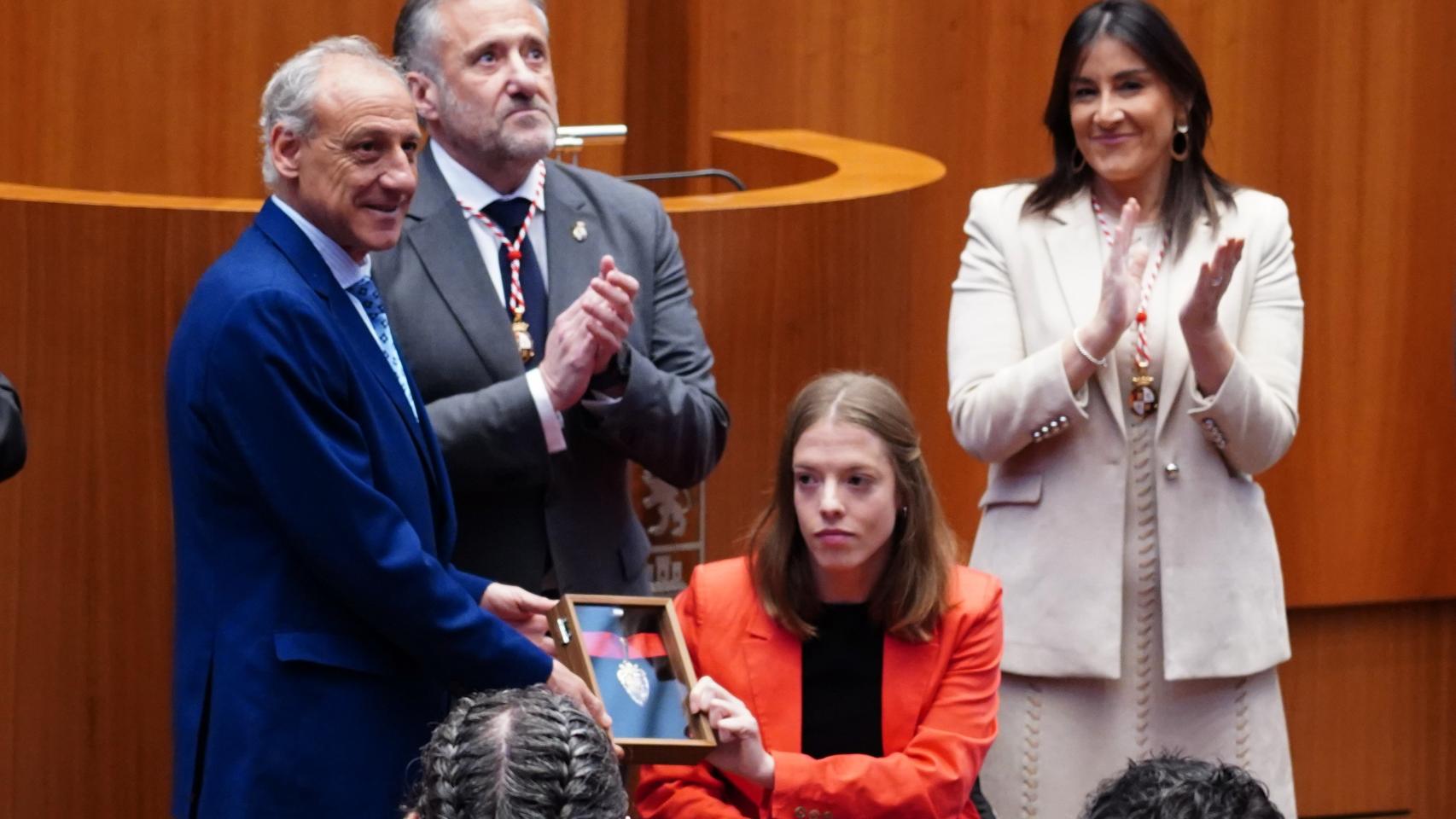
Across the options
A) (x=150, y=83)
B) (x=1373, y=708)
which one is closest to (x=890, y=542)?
(x=150, y=83)

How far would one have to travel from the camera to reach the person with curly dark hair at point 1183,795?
1.72 meters

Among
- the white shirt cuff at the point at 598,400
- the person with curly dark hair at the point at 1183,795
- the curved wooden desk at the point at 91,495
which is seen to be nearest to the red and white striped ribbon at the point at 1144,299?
the white shirt cuff at the point at 598,400

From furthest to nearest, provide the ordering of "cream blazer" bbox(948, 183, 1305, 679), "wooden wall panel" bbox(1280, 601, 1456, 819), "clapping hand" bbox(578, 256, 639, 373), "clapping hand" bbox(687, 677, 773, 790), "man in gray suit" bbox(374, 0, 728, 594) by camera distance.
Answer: "wooden wall panel" bbox(1280, 601, 1456, 819)
"cream blazer" bbox(948, 183, 1305, 679)
"man in gray suit" bbox(374, 0, 728, 594)
"clapping hand" bbox(578, 256, 639, 373)
"clapping hand" bbox(687, 677, 773, 790)

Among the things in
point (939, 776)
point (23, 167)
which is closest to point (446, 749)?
point (939, 776)

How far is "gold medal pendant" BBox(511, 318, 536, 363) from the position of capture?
9.92ft

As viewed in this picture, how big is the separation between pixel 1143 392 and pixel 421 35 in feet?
3.94

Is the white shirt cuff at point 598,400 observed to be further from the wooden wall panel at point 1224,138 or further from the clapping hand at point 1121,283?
the wooden wall panel at point 1224,138

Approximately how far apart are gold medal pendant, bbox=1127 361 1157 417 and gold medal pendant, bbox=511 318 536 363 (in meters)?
0.93

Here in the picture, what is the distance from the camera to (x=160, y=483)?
3.12 m

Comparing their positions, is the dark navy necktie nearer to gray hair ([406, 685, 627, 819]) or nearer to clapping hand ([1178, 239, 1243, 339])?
clapping hand ([1178, 239, 1243, 339])

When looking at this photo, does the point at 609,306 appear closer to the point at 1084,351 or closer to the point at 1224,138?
the point at 1084,351

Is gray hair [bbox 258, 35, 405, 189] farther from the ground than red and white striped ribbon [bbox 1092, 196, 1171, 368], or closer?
farther from the ground

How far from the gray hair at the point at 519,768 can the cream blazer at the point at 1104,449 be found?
152 cm

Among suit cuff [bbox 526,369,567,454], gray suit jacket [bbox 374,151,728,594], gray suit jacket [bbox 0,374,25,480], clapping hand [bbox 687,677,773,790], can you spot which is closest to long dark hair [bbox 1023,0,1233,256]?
gray suit jacket [bbox 374,151,728,594]
